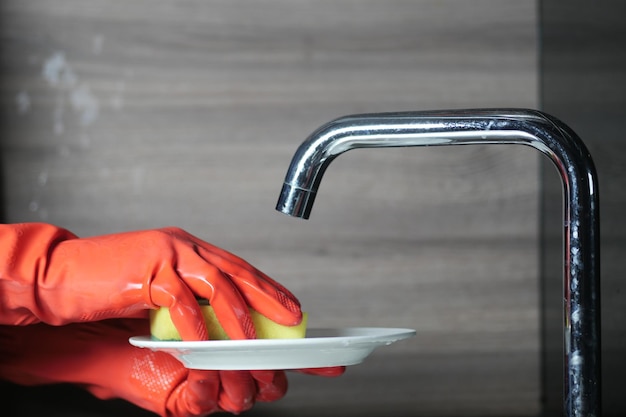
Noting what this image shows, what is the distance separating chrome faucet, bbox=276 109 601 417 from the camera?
507mm

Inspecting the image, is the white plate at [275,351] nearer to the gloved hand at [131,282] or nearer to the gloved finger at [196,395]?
the gloved hand at [131,282]

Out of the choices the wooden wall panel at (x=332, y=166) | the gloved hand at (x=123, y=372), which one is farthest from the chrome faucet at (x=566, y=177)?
the wooden wall panel at (x=332, y=166)

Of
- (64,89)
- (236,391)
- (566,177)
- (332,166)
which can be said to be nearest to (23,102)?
(64,89)

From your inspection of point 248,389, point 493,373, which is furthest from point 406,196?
point 248,389

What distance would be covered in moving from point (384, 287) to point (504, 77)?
1.15 feet

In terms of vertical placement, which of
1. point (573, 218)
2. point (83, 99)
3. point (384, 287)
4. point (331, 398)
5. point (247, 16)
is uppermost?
point (247, 16)

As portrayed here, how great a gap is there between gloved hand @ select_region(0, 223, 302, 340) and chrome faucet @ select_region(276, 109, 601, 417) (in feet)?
0.41

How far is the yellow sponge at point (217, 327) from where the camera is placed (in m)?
0.62

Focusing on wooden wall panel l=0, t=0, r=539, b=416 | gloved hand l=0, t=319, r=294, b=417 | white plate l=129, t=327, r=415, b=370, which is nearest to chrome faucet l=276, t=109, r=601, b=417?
white plate l=129, t=327, r=415, b=370

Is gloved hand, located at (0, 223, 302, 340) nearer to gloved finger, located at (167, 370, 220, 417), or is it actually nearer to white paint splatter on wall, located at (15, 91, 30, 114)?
gloved finger, located at (167, 370, 220, 417)

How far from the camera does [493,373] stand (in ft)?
3.73

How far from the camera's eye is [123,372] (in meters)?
0.78

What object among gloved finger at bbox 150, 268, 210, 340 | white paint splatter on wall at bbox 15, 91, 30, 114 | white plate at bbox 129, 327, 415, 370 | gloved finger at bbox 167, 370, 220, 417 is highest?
white paint splatter on wall at bbox 15, 91, 30, 114

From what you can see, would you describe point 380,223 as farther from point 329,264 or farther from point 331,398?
point 331,398
